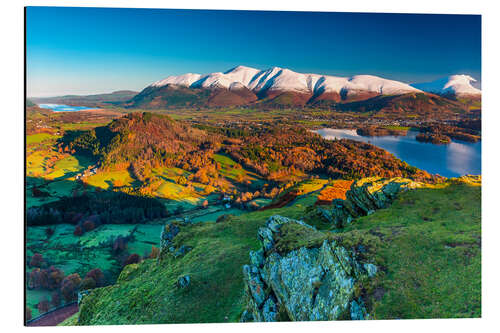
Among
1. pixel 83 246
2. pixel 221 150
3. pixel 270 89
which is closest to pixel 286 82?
pixel 270 89

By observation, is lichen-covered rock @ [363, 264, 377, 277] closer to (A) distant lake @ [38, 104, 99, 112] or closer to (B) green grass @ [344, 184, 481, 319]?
(B) green grass @ [344, 184, 481, 319]

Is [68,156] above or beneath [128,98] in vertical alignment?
beneath

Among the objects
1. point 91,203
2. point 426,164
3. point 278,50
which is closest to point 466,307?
point 426,164

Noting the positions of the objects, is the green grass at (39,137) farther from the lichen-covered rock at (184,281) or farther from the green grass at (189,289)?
the lichen-covered rock at (184,281)

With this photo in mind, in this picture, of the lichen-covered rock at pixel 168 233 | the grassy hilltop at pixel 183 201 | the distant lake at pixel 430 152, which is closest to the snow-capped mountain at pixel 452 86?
the distant lake at pixel 430 152

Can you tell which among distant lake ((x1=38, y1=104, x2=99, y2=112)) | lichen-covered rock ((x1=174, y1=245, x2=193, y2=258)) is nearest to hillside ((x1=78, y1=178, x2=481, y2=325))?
lichen-covered rock ((x1=174, y1=245, x2=193, y2=258))

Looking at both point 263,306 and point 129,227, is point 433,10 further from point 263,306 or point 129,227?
point 129,227
